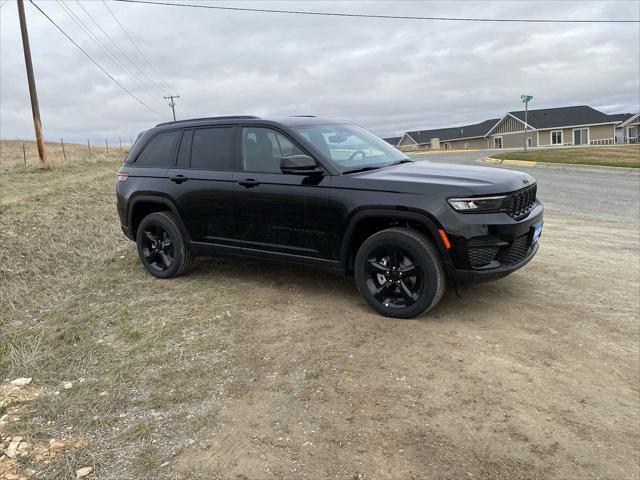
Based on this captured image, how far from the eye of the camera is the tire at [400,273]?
13.7ft

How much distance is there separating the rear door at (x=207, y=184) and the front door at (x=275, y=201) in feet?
0.51

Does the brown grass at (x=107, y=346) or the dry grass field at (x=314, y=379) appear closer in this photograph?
the dry grass field at (x=314, y=379)

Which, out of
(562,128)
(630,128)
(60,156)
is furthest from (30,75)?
(630,128)

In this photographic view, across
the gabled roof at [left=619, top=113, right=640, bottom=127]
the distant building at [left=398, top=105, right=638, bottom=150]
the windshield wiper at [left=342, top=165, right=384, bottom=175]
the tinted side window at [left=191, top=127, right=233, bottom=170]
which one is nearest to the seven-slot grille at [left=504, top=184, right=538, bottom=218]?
the windshield wiper at [left=342, top=165, right=384, bottom=175]

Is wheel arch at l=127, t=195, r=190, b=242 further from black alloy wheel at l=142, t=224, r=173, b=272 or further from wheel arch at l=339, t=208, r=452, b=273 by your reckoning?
wheel arch at l=339, t=208, r=452, b=273

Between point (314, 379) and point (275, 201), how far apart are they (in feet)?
6.48

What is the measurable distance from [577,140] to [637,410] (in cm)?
6053

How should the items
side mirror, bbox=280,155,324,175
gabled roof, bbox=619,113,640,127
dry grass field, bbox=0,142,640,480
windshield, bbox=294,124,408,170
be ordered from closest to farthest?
dry grass field, bbox=0,142,640,480, side mirror, bbox=280,155,324,175, windshield, bbox=294,124,408,170, gabled roof, bbox=619,113,640,127

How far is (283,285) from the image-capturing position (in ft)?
18.0

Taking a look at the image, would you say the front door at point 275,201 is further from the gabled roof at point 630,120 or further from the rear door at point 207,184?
the gabled roof at point 630,120

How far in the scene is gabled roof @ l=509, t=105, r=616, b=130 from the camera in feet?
184

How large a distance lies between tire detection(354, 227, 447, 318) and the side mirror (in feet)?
2.71

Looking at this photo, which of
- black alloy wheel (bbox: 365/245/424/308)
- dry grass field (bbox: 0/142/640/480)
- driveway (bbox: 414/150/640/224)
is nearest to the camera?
dry grass field (bbox: 0/142/640/480)

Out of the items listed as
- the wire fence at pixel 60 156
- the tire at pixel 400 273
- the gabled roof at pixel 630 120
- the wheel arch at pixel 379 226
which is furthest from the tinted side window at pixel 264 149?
the gabled roof at pixel 630 120
